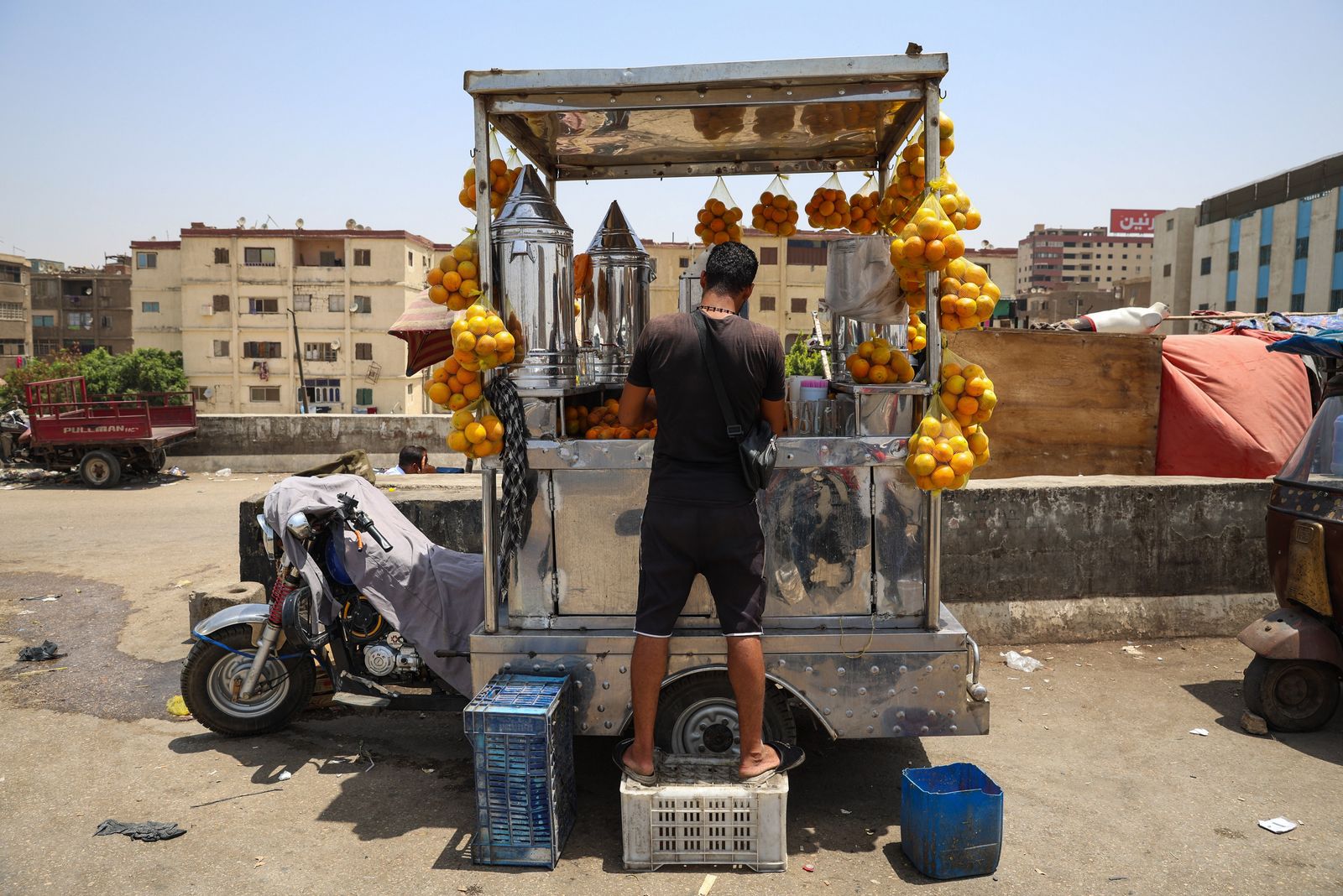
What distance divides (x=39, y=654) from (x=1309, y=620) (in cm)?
784

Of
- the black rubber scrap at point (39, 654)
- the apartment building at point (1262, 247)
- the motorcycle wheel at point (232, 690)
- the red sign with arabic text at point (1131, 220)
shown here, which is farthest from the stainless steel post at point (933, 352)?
the red sign with arabic text at point (1131, 220)

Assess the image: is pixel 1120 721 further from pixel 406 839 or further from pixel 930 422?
pixel 406 839

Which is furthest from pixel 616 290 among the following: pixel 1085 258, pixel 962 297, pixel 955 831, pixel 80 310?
pixel 1085 258

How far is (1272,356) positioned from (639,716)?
694 centimetres

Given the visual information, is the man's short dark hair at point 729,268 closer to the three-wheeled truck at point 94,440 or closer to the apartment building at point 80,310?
the three-wheeled truck at point 94,440

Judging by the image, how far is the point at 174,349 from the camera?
2645 inches

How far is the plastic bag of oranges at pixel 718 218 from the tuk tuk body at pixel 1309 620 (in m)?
3.57

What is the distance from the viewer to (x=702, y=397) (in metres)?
3.61

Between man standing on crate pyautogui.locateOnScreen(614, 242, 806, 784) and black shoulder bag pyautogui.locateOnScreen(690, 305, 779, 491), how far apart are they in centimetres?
2

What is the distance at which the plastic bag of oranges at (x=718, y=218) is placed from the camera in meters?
5.80

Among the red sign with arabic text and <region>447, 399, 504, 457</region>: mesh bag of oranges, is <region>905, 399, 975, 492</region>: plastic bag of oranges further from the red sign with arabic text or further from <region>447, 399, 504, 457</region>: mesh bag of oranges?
the red sign with arabic text

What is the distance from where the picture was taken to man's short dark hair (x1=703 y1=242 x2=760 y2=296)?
3732mm

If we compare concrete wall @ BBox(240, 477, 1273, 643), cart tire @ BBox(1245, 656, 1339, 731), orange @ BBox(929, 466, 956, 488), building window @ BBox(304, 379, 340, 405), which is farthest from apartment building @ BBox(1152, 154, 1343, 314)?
building window @ BBox(304, 379, 340, 405)

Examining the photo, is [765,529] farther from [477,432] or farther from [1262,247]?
[1262,247]
